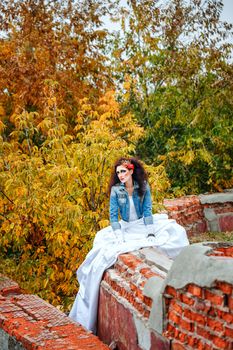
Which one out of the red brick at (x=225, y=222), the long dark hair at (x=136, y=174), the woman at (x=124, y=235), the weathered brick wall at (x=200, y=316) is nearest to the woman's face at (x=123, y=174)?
the woman at (x=124, y=235)

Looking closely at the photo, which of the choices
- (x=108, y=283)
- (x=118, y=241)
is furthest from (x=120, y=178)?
(x=108, y=283)

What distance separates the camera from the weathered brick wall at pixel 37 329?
13.9ft

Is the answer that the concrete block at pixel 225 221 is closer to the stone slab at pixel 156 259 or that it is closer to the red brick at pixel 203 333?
the stone slab at pixel 156 259

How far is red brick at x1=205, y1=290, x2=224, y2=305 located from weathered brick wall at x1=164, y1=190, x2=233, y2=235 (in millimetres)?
6239

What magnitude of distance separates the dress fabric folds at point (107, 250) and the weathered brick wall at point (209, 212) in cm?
370

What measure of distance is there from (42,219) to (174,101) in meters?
5.65

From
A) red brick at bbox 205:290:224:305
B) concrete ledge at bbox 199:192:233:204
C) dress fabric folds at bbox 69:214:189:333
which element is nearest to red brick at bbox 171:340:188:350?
red brick at bbox 205:290:224:305

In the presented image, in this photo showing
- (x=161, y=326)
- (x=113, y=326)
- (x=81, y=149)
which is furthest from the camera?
(x=81, y=149)

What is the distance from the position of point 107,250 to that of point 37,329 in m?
1.04

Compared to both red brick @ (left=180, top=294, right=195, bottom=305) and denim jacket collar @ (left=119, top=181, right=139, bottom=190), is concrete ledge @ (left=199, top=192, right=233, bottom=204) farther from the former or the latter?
red brick @ (left=180, top=294, right=195, bottom=305)

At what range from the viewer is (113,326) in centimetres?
472

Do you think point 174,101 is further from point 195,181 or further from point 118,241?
point 118,241

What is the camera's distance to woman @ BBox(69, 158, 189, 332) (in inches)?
204

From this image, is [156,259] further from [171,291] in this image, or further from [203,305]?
[203,305]
